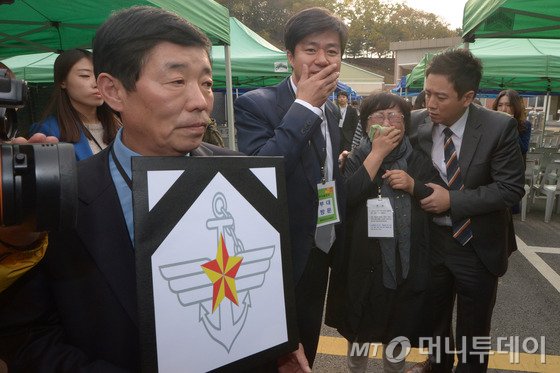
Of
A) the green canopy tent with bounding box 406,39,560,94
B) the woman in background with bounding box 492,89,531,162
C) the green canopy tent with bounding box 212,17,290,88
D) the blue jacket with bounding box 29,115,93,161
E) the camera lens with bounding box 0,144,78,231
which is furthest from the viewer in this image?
the green canopy tent with bounding box 406,39,560,94

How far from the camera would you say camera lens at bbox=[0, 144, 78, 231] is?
717mm

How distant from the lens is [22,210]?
72 cm

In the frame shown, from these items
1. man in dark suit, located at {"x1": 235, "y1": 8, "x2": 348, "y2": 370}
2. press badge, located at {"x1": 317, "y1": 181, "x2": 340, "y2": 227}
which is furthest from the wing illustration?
press badge, located at {"x1": 317, "y1": 181, "x2": 340, "y2": 227}

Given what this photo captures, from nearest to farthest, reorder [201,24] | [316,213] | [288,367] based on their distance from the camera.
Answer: [288,367]
[316,213]
[201,24]

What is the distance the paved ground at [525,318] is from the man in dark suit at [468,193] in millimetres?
772

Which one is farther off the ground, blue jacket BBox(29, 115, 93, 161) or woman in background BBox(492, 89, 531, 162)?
woman in background BBox(492, 89, 531, 162)

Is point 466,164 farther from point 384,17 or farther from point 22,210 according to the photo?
point 384,17

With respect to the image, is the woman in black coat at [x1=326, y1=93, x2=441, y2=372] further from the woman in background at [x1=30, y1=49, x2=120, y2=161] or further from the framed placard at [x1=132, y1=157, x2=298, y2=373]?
the woman in background at [x1=30, y1=49, x2=120, y2=161]

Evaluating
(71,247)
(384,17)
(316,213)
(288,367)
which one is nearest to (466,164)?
(316,213)

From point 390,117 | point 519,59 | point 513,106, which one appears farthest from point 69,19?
point 519,59

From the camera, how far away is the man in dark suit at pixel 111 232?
0.95 meters

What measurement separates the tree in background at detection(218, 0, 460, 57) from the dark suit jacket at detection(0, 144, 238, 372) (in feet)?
161

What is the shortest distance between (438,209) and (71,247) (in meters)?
1.79

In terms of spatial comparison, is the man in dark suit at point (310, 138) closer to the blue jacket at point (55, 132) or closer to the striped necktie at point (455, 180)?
the striped necktie at point (455, 180)
